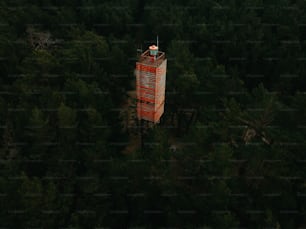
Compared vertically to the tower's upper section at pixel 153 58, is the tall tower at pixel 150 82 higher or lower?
lower

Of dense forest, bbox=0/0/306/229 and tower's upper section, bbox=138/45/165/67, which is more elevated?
tower's upper section, bbox=138/45/165/67

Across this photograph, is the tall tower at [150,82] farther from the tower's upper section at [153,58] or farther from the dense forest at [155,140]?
the dense forest at [155,140]

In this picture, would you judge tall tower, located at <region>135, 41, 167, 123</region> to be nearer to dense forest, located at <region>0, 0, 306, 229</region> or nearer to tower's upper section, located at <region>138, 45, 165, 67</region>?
tower's upper section, located at <region>138, 45, 165, 67</region>

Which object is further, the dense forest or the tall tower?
the tall tower

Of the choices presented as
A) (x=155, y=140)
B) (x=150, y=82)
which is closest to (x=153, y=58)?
(x=150, y=82)

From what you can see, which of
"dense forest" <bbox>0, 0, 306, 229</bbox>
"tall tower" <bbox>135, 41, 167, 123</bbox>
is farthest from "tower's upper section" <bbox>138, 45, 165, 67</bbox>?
"dense forest" <bbox>0, 0, 306, 229</bbox>

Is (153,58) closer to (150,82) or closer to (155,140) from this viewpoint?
(150,82)

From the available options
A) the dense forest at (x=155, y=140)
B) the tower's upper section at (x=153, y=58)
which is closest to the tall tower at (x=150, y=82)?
the tower's upper section at (x=153, y=58)
